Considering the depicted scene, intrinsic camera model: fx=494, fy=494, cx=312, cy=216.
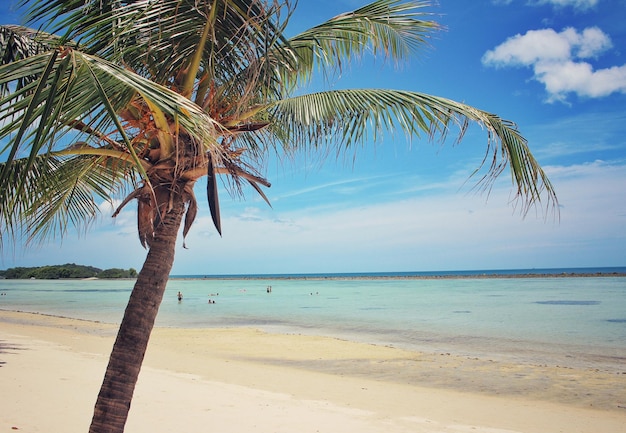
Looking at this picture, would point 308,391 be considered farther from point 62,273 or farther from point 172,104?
point 62,273

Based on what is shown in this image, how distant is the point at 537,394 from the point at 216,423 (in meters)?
6.08

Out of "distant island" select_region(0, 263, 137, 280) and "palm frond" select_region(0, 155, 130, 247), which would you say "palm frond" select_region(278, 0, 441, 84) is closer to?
"palm frond" select_region(0, 155, 130, 247)

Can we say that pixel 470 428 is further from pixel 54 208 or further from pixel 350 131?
pixel 54 208

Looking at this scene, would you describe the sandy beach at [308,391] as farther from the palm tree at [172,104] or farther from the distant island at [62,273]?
the distant island at [62,273]

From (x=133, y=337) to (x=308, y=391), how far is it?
6024 millimetres

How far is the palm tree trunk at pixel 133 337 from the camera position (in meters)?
3.31

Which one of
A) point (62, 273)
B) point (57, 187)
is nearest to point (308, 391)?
point (57, 187)

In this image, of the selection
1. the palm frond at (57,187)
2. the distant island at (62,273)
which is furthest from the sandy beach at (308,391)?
the distant island at (62,273)

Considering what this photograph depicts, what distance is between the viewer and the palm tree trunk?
10.9 ft

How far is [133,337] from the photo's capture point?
11.0 feet

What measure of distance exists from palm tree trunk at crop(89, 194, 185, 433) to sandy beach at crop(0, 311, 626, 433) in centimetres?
256

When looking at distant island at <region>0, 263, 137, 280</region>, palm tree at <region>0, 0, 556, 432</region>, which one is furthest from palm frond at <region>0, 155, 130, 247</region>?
distant island at <region>0, 263, 137, 280</region>

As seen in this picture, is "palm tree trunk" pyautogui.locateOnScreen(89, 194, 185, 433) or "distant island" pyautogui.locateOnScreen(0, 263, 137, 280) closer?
"palm tree trunk" pyautogui.locateOnScreen(89, 194, 185, 433)

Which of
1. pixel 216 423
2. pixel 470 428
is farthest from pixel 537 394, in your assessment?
pixel 216 423
